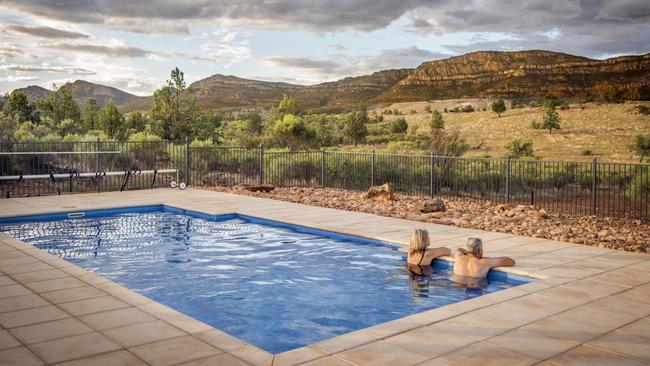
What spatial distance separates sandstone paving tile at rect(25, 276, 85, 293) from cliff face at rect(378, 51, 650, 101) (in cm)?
5480

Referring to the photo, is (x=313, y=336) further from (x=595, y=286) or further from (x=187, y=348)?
(x=595, y=286)

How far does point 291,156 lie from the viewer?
19828 millimetres

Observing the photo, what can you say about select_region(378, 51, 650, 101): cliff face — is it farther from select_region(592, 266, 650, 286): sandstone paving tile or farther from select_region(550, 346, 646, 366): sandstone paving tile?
select_region(550, 346, 646, 366): sandstone paving tile

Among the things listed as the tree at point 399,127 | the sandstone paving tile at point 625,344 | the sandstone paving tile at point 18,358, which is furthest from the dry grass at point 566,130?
the sandstone paving tile at point 18,358

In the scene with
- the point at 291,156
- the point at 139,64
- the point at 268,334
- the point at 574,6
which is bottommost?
the point at 268,334

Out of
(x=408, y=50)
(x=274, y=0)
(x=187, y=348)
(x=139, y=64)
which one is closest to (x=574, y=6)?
(x=408, y=50)

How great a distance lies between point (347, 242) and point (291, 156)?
33.5ft

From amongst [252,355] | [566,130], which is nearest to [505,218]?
[252,355]

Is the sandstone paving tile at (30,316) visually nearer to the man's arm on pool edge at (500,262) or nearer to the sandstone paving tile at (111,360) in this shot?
the sandstone paving tile at (111,360)

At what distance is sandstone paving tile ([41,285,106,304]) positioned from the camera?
5828 mm

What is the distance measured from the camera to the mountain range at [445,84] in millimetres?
57219

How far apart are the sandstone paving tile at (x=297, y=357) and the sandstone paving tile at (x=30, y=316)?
2175mm

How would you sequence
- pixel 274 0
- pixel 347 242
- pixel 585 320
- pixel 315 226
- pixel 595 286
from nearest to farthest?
1. pixel 585 320
2. pixel 595 286
3. pixel 347 242
4. pixel 315 226
5. pixel 274 0

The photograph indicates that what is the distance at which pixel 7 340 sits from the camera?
15.1 feet
